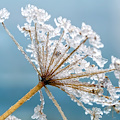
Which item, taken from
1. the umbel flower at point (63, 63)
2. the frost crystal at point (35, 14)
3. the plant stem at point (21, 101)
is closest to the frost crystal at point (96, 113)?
the umbel flower at point (63, 63)

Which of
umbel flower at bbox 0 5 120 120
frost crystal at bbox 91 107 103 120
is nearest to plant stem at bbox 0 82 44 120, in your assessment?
umbel flower at bbox 0 5 120 120

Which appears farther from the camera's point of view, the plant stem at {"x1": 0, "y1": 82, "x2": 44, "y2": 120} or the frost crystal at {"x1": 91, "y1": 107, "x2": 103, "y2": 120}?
the frost crystal at {"x1": 91, "y1": 107, "x2": 103, "y2": 120}

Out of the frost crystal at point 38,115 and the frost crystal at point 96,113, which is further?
the frost crystal at point 38,115

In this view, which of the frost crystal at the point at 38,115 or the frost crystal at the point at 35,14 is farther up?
the frost crystal at the point at 35,14

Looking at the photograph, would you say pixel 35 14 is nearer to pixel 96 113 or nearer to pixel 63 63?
pixel 63 63

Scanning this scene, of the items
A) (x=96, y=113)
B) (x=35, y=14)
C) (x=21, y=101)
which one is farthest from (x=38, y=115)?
(x=35, y=14)

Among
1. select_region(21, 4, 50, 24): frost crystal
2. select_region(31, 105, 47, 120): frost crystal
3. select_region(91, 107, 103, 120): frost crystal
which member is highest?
select_region(21, 4, 50, 24): frost crystal

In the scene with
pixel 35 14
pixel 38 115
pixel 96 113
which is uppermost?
pixel 35 14

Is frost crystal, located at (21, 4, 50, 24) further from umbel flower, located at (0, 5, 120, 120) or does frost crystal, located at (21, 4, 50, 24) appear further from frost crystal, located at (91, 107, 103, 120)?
frost crystal, located at (91, 107, 103, 120)

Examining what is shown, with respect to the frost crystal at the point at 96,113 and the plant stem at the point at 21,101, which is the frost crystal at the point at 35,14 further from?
the frost crystal at the point at 96,113

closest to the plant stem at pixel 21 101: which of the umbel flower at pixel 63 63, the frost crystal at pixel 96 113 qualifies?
the umbel flower at pixel 63 63

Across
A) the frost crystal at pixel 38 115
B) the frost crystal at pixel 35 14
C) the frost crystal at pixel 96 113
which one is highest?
the frost crystal at pixel 35 14
